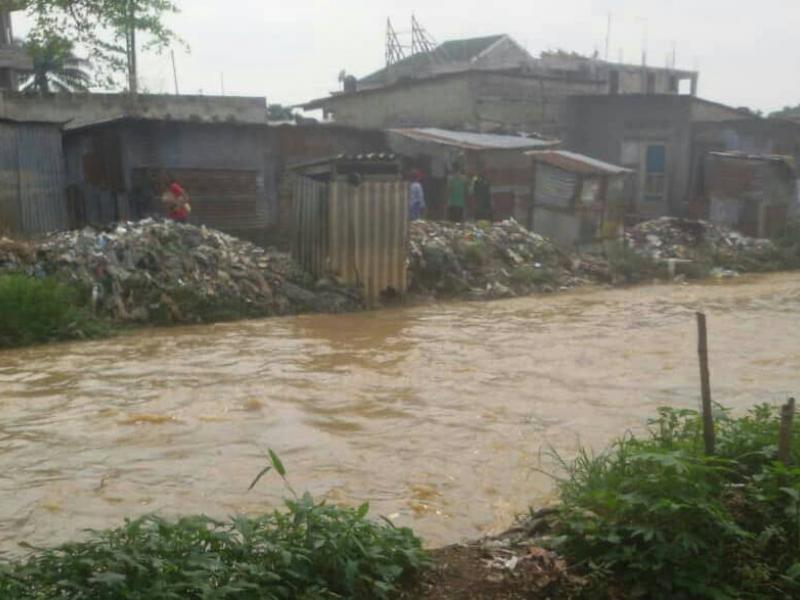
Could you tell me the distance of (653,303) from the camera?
14.0 meters

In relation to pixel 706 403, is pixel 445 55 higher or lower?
higher

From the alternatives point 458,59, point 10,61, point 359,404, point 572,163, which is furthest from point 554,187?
point 458,59

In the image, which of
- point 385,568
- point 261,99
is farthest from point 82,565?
point 261,99

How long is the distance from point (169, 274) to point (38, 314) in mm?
1892

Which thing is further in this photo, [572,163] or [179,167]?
[572,163]

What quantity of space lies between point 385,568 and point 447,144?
1480cm

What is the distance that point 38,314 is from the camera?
1066 centimetres

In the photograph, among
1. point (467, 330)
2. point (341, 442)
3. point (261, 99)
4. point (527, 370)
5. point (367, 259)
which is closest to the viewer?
point (341, 442)

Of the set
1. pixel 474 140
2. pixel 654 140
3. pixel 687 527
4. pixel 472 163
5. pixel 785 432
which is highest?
pixel 654 140

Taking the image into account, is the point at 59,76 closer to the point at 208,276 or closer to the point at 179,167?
the point at 179,167

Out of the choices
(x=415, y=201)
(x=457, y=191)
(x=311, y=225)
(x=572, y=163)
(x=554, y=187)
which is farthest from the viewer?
(x=554, y=187)

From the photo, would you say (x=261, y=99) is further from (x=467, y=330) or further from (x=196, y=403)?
(x=196, y=403)

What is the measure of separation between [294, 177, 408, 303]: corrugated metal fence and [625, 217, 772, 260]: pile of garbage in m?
6.39

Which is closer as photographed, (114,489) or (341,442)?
(114,489)
